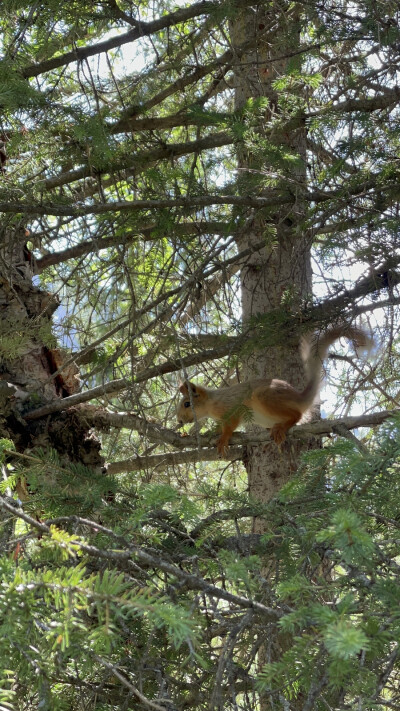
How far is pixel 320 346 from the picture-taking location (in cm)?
405

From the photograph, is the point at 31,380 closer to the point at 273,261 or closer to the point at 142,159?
the point at 142,159

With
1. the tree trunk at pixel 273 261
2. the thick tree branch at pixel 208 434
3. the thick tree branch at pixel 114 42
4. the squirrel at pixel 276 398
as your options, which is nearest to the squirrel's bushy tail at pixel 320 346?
the squirrel at pixel 276 398

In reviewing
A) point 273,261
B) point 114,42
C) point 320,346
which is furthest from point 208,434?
point 114,42

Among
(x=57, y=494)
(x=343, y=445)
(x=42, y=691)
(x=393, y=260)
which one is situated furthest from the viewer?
(x=393, y=260)

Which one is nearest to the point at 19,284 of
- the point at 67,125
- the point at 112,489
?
the point at 67,125

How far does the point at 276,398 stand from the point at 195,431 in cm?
117

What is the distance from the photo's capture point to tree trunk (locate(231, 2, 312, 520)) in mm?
3779

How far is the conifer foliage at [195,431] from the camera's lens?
5.02ft

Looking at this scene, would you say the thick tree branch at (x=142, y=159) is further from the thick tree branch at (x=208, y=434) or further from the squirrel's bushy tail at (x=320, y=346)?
the thick tree branch at (x=208, y=434)

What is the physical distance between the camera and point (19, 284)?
4.39 m

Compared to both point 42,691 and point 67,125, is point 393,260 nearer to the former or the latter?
point 67,125

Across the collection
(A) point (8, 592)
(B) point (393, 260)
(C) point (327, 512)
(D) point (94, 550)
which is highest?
(B) point (393, 260)

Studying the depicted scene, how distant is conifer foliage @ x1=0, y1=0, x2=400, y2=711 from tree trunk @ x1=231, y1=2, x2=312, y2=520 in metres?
0.03

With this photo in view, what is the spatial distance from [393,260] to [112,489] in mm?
1617
